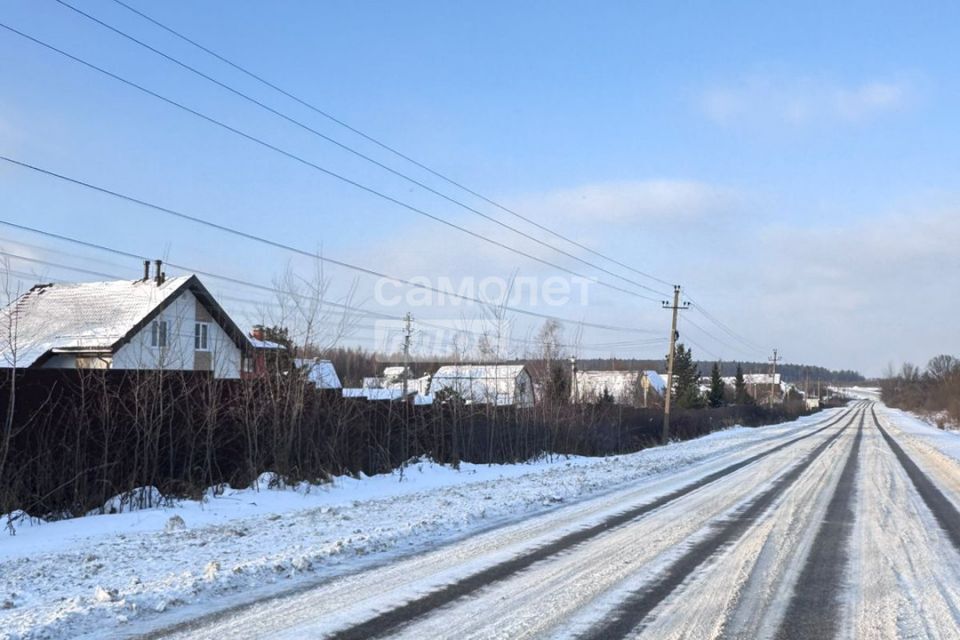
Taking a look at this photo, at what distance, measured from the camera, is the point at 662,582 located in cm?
703

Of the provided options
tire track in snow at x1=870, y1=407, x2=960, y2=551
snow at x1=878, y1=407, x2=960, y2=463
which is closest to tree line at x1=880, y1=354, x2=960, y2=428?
snow at x1=878, y1=407, x2=960, y2=463

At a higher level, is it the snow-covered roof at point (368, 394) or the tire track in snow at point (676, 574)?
the snow-covered roof at point (368, 394)

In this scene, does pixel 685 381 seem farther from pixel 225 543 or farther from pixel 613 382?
pixel 225 543

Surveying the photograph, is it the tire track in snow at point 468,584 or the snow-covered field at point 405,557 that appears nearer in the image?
the tire track in snow at point 468,584

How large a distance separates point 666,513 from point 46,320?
27845 mm

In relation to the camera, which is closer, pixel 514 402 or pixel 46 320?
pixel 514 402

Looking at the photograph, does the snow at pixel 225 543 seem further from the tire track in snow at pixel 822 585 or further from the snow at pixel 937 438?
the snow at pixel 937 438

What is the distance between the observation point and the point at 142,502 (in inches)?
446

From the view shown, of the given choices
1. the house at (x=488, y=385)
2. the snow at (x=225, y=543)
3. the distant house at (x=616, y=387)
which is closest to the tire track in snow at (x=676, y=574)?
the snow at (x=225, y=543)

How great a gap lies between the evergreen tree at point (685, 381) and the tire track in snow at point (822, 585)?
160 ft

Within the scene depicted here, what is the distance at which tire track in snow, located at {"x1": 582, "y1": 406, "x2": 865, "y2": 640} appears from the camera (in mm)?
5570

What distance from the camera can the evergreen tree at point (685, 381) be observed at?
60094 millimetres

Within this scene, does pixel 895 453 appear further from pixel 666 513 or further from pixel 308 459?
pixel 308 459

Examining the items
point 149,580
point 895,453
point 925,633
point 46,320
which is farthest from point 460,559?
point 46,320
